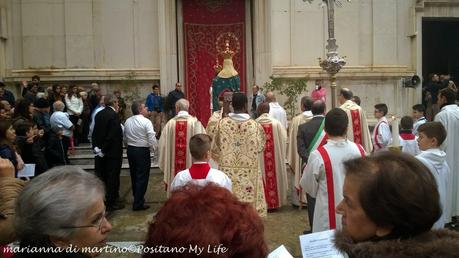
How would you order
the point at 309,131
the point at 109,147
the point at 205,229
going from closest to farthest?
1. the point at 205,229
2. the point at 309,131
3. the point at 109,147

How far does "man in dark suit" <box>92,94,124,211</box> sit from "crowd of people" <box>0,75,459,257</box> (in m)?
0.02

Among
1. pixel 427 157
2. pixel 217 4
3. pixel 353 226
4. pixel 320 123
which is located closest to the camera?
pixel 353 226

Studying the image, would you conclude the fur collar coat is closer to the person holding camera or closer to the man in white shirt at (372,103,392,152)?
the man in white shirt at (372,103,392,152)

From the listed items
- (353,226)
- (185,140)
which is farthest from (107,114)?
(353,226)

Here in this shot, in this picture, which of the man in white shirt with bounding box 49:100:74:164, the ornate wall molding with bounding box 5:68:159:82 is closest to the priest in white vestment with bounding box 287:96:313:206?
the man in white shirt with bounding box 49:100:74:164

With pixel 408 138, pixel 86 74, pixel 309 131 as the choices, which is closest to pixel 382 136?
pixel 408 138

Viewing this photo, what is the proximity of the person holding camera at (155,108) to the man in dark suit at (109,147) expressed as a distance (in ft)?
17.8

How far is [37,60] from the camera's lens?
14586 mm

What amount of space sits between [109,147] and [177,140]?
114 cm

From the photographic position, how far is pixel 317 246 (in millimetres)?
2895

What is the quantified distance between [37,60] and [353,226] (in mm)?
14379

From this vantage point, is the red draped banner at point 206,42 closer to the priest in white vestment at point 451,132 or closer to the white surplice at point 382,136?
the white surplice at point 382,136

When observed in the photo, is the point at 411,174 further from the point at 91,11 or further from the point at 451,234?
the point at 91,11

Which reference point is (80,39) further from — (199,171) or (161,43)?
(199,171)
